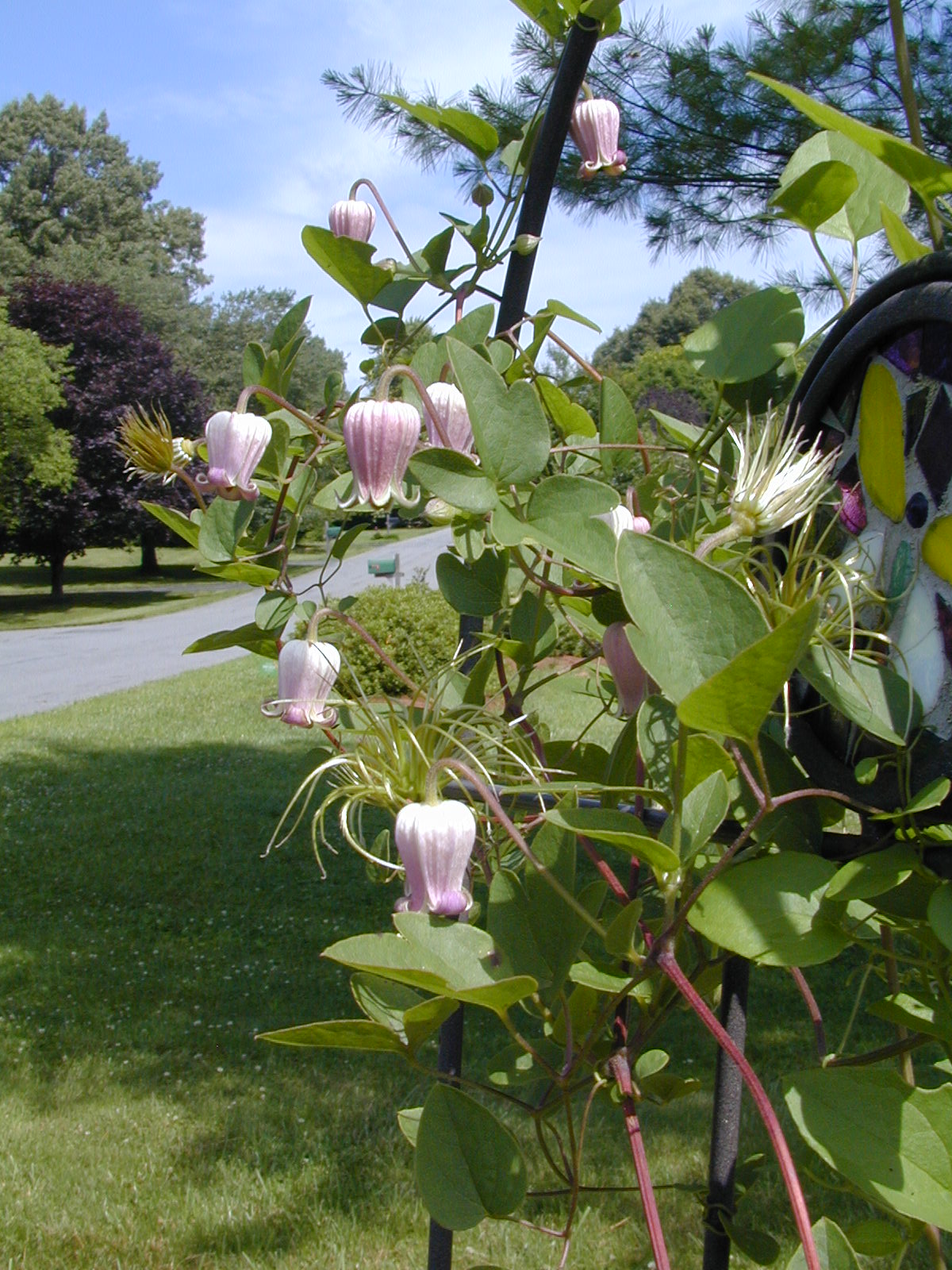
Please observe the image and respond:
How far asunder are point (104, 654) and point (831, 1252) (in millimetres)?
11439

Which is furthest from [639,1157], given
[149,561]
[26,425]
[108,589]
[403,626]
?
[149,561]

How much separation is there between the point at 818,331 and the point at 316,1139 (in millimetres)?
2130

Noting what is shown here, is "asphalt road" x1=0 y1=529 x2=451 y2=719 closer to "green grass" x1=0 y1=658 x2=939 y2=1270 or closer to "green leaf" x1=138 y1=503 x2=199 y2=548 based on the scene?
"green grass" x1=0 y1=658 x2=939 y2=1270

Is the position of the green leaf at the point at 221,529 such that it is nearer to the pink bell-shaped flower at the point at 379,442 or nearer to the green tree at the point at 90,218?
the pink bell-shaped flower at the point at 379,442

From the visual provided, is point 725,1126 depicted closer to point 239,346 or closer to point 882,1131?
point 882,1131

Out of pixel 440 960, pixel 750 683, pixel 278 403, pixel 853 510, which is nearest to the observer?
pixel 750 683

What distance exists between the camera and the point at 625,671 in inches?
20.5

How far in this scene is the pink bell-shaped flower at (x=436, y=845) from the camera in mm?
442

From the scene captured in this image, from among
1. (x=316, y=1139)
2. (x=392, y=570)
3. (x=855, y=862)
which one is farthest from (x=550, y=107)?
(x=392, y=570)

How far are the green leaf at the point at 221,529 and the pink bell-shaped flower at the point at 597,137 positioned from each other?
1.39ft

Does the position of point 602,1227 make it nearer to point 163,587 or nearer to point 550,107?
point 550,107

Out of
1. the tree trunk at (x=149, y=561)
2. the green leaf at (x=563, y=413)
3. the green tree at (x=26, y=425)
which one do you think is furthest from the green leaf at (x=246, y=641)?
the tree trunk at (x=149, y=561)

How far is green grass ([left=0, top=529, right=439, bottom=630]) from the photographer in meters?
15.1

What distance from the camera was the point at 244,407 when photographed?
1.90 feet
